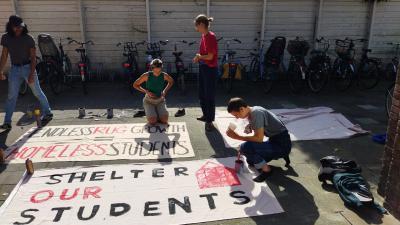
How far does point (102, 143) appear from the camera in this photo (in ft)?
19.9

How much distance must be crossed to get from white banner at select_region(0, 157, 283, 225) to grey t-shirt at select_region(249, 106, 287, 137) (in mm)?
666

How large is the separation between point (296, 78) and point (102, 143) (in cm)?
570

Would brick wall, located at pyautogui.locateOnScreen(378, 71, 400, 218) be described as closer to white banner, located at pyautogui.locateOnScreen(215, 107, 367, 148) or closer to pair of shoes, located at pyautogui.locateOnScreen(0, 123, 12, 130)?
white banner, located at pyautogui.locateOnScreen(215, 107, 367, 148)

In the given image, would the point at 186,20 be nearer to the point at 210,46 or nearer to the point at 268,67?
the point at 268,67

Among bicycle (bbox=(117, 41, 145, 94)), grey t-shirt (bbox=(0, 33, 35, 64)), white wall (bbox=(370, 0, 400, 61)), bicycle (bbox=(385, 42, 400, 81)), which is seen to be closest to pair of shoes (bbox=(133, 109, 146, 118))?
bicycle (bbox=(117, 41, 145, 94))

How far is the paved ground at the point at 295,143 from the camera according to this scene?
4.05m

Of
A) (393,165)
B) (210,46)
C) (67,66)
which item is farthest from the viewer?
(67,66)

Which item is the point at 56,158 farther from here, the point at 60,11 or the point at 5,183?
the point at 60,11

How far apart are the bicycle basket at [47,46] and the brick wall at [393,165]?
8129 mm

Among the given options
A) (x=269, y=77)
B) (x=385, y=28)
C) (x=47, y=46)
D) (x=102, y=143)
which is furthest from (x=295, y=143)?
(x=385, y=28)

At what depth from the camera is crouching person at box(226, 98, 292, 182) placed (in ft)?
15.2

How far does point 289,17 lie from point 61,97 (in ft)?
23.0

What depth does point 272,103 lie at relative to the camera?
28.9 ft

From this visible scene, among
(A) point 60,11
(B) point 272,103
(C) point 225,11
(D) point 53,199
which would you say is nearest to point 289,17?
(C) point 225,11
